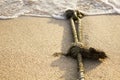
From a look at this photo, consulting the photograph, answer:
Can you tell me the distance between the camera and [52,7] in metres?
3.93

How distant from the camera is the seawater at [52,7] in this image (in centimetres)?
364

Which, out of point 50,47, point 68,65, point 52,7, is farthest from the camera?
point 52,7

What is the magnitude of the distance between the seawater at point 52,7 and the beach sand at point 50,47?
20 centimetres

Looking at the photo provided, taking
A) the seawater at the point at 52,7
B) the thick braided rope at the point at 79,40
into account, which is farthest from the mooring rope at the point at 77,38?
the seawater at the point at 52,7

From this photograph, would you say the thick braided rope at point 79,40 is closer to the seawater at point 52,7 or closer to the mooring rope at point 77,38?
the mooring rope at point 77,38

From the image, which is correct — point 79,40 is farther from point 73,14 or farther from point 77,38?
point 73,14

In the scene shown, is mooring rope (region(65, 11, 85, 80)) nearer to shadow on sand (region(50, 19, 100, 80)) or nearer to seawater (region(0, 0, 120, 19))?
shadow on sand (region(50, 19, 100, 80))

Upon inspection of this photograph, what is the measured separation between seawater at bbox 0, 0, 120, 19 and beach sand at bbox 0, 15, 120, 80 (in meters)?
0.20

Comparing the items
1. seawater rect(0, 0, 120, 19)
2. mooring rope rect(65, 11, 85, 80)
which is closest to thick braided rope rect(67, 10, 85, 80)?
mooring rope rect(65, 11, 85, 80)

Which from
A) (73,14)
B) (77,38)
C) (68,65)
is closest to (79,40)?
(77,38)

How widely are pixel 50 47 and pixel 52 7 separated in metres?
1.28

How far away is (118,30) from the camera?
3.12 metres

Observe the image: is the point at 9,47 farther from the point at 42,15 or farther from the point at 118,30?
the point at 118,30

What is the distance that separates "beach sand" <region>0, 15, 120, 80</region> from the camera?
7.76ft
